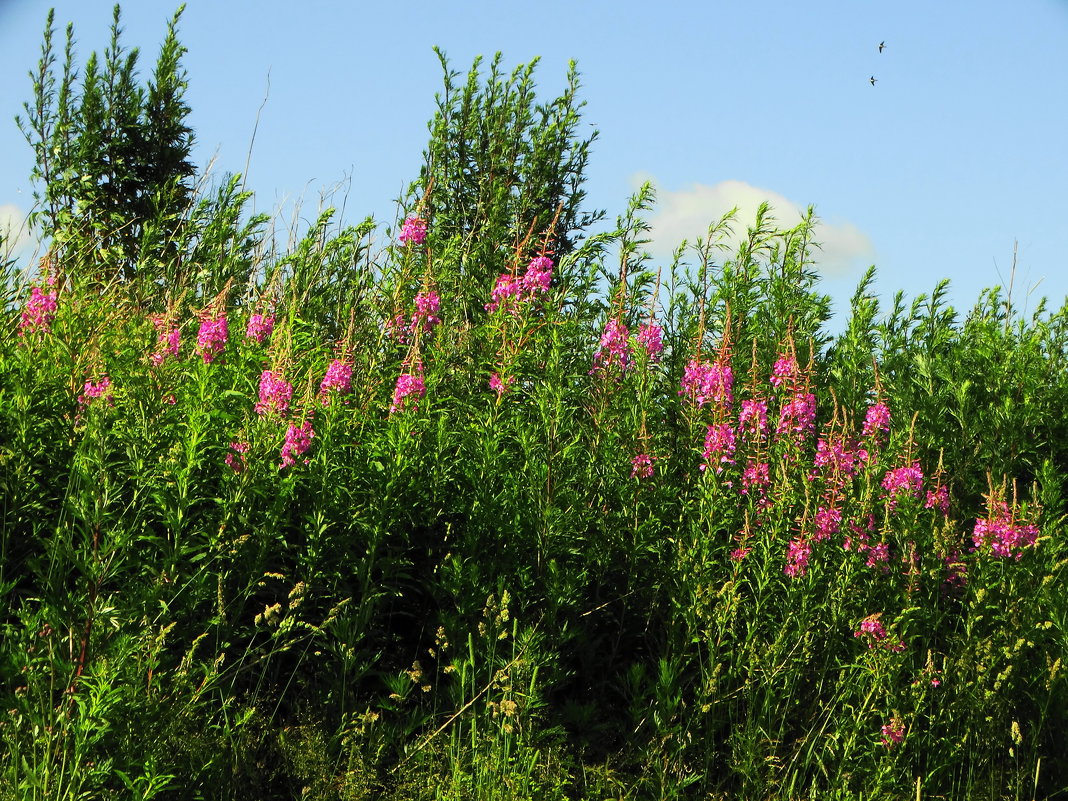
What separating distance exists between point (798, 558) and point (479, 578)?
1.28m

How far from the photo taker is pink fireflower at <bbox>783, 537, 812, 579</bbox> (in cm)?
408

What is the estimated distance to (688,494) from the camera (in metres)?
4.65

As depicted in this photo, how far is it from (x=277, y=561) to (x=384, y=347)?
1296 mm

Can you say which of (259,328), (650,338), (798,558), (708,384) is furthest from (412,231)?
(798,558)

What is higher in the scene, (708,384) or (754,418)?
(708,384)

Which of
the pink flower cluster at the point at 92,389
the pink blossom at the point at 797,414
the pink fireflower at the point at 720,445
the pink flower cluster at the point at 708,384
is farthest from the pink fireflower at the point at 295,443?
the pink blossom at the point at 797,414

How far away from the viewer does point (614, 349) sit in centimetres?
484

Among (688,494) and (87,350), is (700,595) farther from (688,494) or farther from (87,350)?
(87,350)

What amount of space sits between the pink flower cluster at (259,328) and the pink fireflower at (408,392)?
1.11 meters

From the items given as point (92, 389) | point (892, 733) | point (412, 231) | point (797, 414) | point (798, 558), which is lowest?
point (892, 733)

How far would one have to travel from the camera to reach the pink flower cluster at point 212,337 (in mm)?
4703

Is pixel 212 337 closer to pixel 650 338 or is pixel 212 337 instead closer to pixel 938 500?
pixel 650 338

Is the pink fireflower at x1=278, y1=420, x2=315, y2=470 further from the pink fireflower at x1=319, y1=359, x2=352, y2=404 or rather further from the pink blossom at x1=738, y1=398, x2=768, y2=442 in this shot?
the pink blossom at x1=738, y1=398, x2=768, y2=442

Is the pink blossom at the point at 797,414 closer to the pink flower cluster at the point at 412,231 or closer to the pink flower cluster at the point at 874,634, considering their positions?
the pink flower cluster at the point at 874,634
